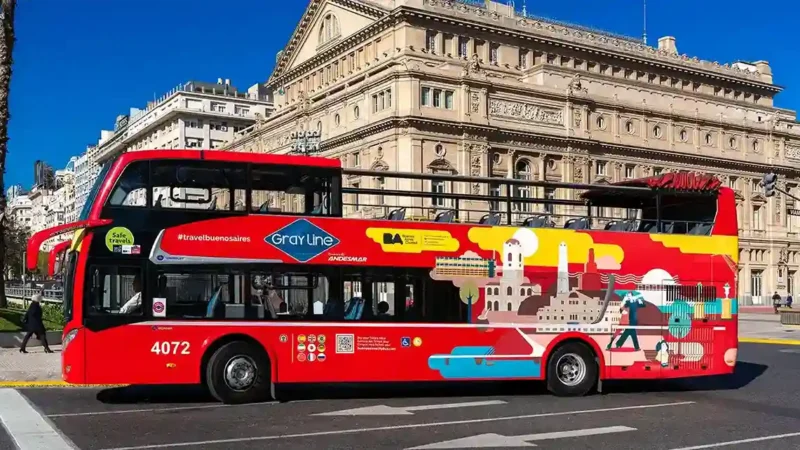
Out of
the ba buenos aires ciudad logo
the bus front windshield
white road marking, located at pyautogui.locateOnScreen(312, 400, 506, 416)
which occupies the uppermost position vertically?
the bus front windshield

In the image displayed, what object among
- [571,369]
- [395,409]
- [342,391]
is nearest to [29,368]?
[342,391]

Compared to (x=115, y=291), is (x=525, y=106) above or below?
above

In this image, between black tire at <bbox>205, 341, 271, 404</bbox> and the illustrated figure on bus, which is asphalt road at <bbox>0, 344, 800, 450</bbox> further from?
the illustrated figure on bus

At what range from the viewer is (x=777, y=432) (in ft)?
37.3

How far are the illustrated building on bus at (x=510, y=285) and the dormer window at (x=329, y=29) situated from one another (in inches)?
2593

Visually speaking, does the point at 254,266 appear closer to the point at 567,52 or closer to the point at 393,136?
the point at 393,136

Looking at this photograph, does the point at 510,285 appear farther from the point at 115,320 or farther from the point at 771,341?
the point at 771,341

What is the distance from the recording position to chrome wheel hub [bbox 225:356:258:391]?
44.7 feet

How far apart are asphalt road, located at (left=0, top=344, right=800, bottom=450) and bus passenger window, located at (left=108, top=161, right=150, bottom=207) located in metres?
3.15

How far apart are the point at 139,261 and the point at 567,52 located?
68.2 meters

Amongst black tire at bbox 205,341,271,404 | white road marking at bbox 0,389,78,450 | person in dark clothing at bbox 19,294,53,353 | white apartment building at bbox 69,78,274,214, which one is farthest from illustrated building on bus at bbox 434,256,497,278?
white apartment building at bbox 69,78,274,214

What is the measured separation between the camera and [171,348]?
524 inches

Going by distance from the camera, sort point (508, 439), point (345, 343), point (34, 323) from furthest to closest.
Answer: point (34, 323) → point (345, 343) → point (508, 439)

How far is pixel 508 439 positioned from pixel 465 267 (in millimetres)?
4560
